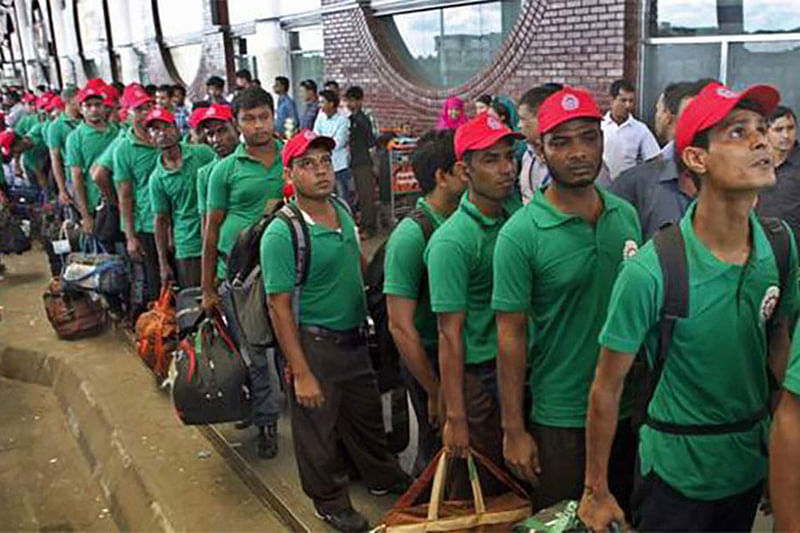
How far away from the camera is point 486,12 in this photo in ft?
28.9

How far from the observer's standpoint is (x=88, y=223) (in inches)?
258

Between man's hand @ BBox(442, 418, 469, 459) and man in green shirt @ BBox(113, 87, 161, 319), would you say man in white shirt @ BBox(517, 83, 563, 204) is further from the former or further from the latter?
man in green shirt @ BBox(113, 87, 161, 319)

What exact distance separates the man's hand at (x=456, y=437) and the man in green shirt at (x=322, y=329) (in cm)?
73

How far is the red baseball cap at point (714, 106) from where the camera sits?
6.51 feet

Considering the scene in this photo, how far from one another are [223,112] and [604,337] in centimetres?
348

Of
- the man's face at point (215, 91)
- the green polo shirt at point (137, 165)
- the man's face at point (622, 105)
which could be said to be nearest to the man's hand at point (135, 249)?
the green polo shirt at point (137, 165)

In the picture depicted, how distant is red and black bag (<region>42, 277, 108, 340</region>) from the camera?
6.54 meters

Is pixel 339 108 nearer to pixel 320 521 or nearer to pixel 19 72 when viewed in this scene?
pixel 320 521

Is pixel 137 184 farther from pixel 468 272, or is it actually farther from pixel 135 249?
pixel 468 272

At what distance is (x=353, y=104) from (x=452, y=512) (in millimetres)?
7469

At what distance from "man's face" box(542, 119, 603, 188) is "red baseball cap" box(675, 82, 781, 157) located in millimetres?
378

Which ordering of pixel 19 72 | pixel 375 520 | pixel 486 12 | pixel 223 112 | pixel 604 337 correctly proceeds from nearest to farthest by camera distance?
pixel 604 337
pixel 375 520
pixel 223 112
pixel 486 12
pixel 19 72

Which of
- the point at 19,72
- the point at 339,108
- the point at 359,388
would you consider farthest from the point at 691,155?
the point at 19,72

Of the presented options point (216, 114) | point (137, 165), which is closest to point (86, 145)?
point (137, 165)
